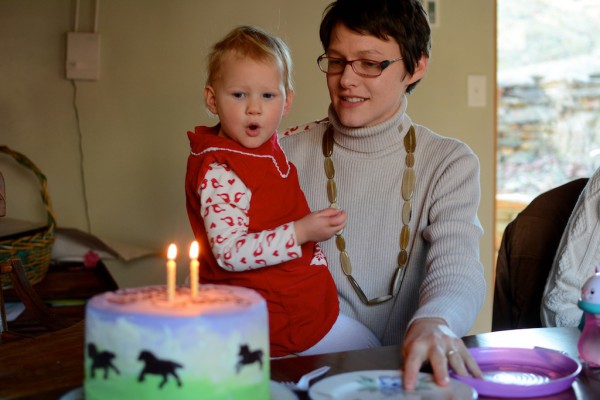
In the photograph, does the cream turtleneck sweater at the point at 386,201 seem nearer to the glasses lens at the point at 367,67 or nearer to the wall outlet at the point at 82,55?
the glasses lens at the point at 367,67

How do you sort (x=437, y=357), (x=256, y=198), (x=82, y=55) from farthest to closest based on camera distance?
(x=82, y=55)
(x=256, y=198)
(x=437, y=357)

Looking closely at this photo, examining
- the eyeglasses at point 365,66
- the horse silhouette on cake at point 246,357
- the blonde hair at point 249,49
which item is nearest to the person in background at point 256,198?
the blonde hair at point 249,49

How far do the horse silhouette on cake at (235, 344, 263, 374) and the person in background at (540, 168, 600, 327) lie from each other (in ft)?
2.98

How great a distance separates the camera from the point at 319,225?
1.29 m

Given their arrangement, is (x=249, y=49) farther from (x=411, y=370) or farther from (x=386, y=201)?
(x=411, y=370)

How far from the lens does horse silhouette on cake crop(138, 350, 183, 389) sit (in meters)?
0.76

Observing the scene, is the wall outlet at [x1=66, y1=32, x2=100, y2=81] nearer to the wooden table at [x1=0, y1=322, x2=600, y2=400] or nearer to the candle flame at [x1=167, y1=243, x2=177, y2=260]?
the wooden table at [x1=0, y1=322, x2=600, y2=400]

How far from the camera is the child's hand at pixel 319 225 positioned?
4.25 feet

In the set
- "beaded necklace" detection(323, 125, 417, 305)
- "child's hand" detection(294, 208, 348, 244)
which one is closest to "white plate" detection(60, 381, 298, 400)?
"child's hand" detection(294, 208, 348, 244)

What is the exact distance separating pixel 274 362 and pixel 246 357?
309 millimetres

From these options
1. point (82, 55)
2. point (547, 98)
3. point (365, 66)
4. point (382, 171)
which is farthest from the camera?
point (547, 98)

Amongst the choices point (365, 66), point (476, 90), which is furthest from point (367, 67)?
point (476, 90)

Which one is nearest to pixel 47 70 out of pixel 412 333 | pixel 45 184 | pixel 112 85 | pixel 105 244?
pixel 112 85

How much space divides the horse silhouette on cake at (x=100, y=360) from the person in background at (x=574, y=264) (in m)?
1.01
